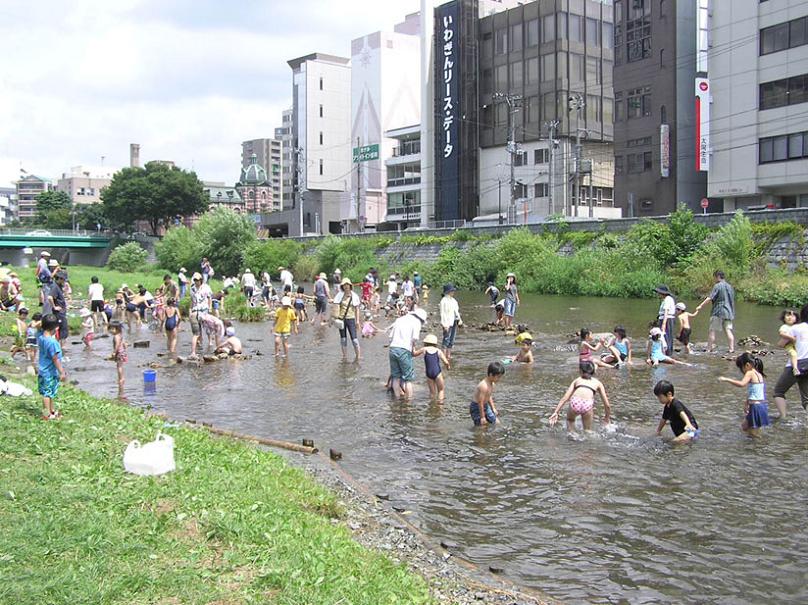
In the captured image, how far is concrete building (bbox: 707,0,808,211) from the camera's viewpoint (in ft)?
154

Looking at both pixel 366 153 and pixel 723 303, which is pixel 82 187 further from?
pixel 723 303

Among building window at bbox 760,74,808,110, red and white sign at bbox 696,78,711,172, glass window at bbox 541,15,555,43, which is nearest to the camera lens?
building window at bbox 760,74,808,110

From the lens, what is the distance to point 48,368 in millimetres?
10711

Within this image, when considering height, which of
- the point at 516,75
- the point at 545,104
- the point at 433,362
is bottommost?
the point at 433,362

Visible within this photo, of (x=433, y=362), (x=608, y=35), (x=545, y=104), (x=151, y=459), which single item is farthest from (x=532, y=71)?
(x=151, y=459)

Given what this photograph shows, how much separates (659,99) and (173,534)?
59.0 m

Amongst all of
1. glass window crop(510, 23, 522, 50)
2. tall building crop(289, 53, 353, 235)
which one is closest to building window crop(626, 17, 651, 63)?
glass window crop(510, 23, 522, 50)

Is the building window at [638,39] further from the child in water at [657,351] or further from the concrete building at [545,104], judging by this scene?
the child in water at [657,351]

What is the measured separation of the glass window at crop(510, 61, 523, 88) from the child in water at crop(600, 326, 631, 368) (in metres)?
64.4

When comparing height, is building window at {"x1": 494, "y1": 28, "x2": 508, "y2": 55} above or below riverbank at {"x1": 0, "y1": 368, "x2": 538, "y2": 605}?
above

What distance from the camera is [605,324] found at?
28.7m

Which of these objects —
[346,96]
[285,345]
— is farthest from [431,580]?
[346,96]

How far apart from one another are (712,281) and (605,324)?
10.3 m

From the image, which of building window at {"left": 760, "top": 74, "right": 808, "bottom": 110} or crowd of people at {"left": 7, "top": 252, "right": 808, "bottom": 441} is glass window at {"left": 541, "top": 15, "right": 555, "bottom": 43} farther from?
crowd of people at {"left": 7, "top": 252, "right": 808, "bottom": 441}
